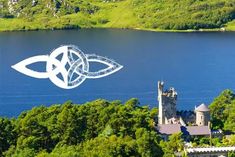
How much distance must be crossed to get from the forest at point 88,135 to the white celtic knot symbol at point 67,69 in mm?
9978

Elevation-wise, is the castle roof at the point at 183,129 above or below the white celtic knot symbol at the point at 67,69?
below

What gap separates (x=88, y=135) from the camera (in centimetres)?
5616

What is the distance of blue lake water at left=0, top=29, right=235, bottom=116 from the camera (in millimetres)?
93125

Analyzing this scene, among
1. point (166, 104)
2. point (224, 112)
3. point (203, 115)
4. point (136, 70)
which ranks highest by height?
point (136, 70)

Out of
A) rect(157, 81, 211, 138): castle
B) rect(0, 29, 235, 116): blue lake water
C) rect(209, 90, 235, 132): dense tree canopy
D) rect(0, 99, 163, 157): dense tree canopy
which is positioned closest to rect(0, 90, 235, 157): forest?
rect(0, 99, 163, 157): dense tree canopy

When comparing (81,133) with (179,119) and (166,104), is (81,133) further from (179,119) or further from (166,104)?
(179,119)

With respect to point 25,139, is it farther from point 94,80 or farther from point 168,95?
point 94,80

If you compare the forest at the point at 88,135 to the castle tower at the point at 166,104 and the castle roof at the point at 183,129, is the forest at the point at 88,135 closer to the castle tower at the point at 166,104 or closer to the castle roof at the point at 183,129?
the castle roof at the point at 183,129

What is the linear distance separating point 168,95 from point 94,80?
40605 millimetres

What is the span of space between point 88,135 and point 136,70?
63.6 m

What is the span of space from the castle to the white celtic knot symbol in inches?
460

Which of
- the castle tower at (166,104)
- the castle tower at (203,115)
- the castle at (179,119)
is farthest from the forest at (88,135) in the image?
the castle tower at (166,104)

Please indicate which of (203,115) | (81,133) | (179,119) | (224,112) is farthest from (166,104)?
(81,133)

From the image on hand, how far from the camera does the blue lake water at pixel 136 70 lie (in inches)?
3666
